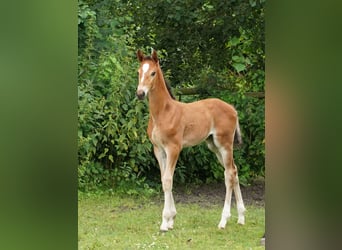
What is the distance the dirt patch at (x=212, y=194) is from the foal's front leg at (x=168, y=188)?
27.4 inches

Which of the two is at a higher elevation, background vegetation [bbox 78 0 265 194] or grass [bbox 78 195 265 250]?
background vegetation [bbox 78 0 265 194]

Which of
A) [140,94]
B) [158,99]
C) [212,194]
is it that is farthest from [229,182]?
[212,194]

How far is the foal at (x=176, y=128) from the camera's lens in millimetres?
3129

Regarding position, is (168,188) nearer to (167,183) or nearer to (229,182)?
(167,183)

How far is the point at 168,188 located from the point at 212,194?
1160 mm

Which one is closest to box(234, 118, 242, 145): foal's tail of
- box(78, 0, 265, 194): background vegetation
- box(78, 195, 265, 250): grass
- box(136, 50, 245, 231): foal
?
box(136, 50, 245, 231): foal

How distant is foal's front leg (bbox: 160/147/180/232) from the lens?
121 inches

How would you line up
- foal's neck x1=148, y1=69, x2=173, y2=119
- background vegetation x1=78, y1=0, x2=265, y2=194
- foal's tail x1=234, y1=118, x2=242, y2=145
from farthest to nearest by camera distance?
background vegetation x1=78, y1=0, x2=265, y2=194
foal's tail x1=234, y1=118, x2=242, y2=145
foal's neck x1=148, y1=69, x2=173, y2=119

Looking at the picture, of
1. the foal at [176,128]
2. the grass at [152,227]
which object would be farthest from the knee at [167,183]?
the grass at [152,227]

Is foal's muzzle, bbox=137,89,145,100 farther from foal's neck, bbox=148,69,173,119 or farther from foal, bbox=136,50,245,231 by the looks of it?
foal's neck, bbox=148,69,173,119

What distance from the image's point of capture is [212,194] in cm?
416
